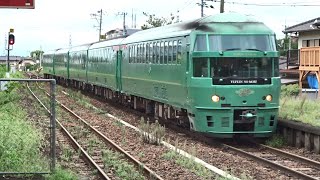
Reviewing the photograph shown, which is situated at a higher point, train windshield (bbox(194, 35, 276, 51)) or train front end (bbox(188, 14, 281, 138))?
train windshield (bbox(194, 35, 276, 51))

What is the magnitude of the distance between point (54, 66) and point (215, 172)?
45.6 m

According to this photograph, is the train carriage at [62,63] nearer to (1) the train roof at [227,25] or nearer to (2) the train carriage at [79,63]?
(2) the train carriage at [79,63]

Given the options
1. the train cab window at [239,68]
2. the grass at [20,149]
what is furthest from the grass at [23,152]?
the train cab window at [239,68]

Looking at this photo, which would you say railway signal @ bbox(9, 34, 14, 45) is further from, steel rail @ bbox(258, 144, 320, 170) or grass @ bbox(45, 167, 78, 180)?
grass @ bbox(45, 167, 78, 180)

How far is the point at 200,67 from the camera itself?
46.3 ft

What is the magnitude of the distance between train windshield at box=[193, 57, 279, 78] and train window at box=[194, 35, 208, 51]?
0.28 metres

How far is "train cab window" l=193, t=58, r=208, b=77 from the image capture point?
46.0 ft

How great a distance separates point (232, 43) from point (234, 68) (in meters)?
0.64

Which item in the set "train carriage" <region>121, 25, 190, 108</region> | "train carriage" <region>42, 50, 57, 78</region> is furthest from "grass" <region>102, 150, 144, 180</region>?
"train carriage" <region>42, 50, 57, 78</region>

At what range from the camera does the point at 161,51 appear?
687 inches

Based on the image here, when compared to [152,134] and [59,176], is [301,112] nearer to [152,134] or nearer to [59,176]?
[152,134]

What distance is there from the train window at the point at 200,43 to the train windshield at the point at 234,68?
0.28m

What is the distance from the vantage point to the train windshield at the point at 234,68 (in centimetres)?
1398

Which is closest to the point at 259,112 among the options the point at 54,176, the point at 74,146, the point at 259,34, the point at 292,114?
the point at 259,34
